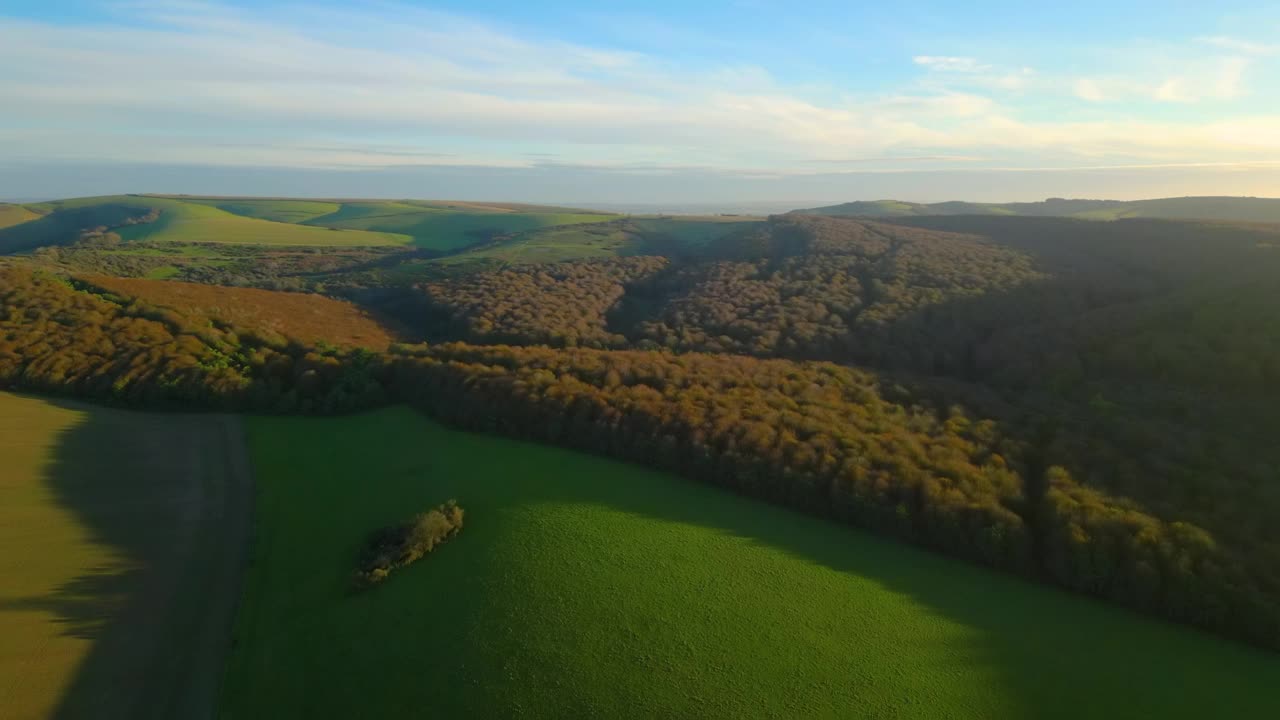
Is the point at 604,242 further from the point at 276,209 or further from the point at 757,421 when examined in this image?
the point at 276,209

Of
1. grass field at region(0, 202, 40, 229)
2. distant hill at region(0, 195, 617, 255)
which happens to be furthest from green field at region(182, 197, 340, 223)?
grass field at region(0, 202, 40, 229)

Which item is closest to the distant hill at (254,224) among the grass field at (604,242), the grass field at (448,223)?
the grass field at (448,223)

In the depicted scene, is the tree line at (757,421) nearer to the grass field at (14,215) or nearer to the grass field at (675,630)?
the grass field at (675,630)

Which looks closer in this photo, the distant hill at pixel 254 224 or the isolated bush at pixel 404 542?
the isolated bush at pixel 404 542

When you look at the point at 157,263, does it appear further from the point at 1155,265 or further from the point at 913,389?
the point at 1155,265

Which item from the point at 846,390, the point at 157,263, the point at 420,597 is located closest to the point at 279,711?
the point at 420,597

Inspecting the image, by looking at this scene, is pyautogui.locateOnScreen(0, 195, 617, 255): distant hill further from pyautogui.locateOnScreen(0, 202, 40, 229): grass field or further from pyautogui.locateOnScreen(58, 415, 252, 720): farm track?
pyautogui.locateOnScreen(58, 415, 252, 720): farm track
